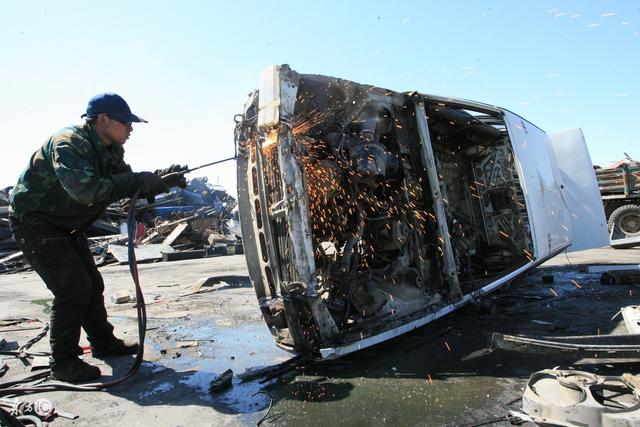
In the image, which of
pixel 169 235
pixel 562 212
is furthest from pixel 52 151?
pixel 169 235

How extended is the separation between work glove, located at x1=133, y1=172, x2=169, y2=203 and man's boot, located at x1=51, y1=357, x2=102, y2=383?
1.33 meters

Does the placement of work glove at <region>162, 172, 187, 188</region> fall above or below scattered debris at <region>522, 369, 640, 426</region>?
above

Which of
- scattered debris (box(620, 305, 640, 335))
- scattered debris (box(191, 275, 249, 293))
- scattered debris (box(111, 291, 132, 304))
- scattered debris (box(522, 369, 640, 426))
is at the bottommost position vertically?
scattered debris (box(620, 305, 640, 335))

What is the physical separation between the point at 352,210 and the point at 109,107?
2216mm

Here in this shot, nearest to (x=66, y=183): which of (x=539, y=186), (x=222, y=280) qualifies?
(x=539, y=186)

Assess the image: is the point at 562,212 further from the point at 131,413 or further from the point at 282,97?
the point at 131,413

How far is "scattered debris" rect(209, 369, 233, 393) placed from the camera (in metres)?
2.76

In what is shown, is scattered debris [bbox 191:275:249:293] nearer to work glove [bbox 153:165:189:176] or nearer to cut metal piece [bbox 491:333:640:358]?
work glove [bbox 153:165:189:176]

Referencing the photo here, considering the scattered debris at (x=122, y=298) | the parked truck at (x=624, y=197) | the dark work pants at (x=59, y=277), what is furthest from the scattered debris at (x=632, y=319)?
the parked truck at (x=624, y=197)

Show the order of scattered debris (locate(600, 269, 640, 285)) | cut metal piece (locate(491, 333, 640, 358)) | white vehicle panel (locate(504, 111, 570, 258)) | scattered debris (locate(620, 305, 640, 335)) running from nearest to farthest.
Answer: cut metal piece (locate(491, 333, 640, 358))
scattered debris (locate(620, 305, 640, 335))
white vehicle panel (locate(504, 111, 570, 258))
scattered debris (locate(600, 269, 640, 285))

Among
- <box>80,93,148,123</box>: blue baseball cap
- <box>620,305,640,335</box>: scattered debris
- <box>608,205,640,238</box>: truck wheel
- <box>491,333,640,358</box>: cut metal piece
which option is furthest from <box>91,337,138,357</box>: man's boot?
<box>608,205,640,238</box>: truck wheel

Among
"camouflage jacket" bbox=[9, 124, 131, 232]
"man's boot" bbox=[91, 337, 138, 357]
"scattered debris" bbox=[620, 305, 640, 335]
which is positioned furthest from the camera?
"man's boot" bbox=[91, 337, 138, 357]

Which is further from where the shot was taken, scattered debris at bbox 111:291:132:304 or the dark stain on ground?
scattered debris at bbox 111:291:132:304

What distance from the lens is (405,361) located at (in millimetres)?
3184
